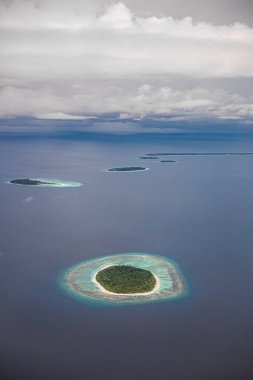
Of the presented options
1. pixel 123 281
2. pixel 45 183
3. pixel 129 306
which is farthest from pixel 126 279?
pixel 45 183

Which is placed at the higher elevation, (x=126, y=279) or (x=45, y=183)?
(x=45, y=183)

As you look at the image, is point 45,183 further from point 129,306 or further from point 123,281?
point 129,306

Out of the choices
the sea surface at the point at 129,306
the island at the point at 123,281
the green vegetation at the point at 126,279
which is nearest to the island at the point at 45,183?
the sea surface at the point at 129,306

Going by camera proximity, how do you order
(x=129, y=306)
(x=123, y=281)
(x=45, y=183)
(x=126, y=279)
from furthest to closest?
(x=45, y=183), (x=126, y=279), (x=123, y=281), (x=129, y=306)

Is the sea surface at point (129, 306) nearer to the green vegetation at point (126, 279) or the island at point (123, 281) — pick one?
the island at point (123, 281)

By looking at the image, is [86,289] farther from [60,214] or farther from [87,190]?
[87,190]

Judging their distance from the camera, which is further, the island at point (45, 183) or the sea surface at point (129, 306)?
the island at point (45, 183)
